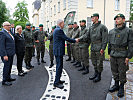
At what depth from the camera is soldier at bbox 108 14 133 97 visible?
3.64 metres

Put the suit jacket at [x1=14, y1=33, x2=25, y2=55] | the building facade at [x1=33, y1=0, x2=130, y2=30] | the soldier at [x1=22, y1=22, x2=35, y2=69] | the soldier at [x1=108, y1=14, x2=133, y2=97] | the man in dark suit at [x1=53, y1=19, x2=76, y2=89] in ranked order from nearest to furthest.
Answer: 1. the soldier at [x1=108, y1=14, x2=133, y2=97]
2. the man in dark suit at [x1=53, y1=19, x2=76, y2=89]
3. the suit jacket at [x1=14, y1=33, x2=25, y2=55]
4. the soldier at [x1=22, y1=22, x2=35, y2=69]
5. the building facade at [x1=33, y1=0, x2=130, y2=30]

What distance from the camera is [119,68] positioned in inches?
151

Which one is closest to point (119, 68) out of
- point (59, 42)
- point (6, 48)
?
point (59, 42)

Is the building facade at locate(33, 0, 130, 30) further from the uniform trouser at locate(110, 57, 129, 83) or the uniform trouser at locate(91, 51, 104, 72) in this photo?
the uniform trouser at locate(110, 57, 129, 83)

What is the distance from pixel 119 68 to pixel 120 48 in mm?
601

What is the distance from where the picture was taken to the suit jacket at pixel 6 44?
455 cm

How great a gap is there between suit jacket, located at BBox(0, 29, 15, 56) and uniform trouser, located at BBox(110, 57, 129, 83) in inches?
143

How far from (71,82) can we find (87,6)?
16.8 m

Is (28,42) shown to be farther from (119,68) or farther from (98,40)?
(119,68)

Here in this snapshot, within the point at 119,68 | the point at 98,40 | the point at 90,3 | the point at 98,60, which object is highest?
the point at 90,3

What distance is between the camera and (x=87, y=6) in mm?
19484

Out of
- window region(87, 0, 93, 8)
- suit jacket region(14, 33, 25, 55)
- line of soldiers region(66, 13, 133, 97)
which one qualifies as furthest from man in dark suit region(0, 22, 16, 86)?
window region(87, 0, 93, 8)

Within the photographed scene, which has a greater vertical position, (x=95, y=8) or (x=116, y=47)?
(x=95, y=8)

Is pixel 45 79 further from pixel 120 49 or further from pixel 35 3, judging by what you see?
pixel 35 3
